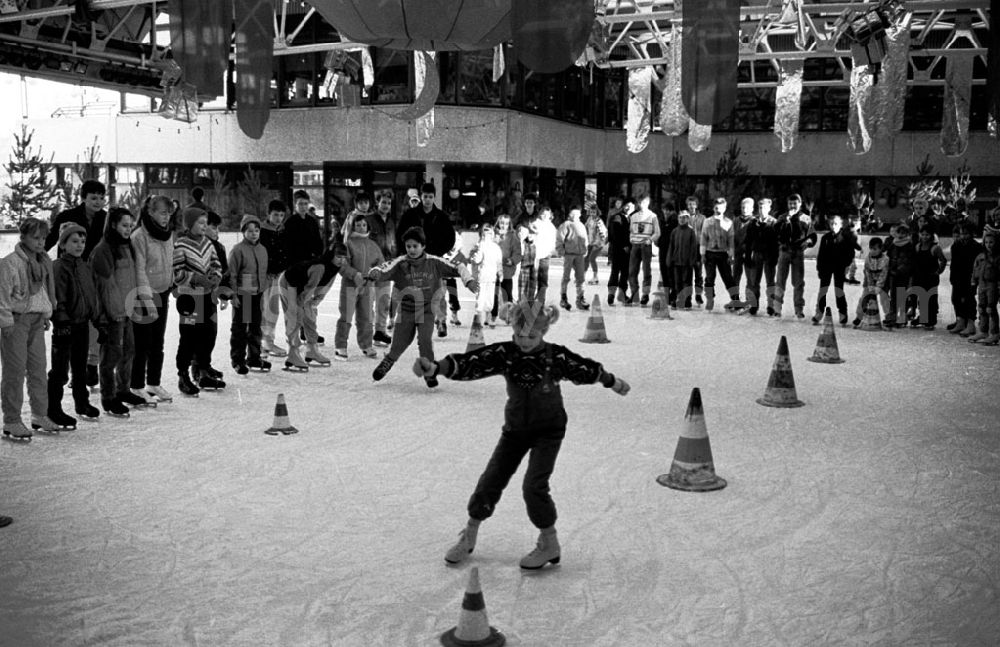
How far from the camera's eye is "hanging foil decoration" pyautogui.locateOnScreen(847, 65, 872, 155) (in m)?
14.0

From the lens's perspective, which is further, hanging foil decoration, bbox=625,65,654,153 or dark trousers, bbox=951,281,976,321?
hanging foil decoration, bbox=625,65,654,153

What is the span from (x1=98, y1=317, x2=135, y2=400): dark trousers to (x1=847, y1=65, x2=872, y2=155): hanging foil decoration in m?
11.0

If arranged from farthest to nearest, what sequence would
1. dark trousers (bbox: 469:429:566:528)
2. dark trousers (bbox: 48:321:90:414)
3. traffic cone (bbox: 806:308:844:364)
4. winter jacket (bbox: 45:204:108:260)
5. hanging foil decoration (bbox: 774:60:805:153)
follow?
hanging foil decoration (bbox: 774:60:805:153) < traffic cone (bbox: 806:308:844:364) < winter jacket (bbox: 45:204:108:260) < dark trousers (bbox: 48:321:90:414) < dark trousers (bbox: 469:429:566:528)

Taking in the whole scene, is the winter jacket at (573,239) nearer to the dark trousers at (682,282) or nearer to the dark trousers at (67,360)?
the dark trousers at (682,282)

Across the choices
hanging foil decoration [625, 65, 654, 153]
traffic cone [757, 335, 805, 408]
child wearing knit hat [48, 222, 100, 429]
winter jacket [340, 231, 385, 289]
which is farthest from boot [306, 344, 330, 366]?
hanging foil decoration [625, 65, 654, 153]

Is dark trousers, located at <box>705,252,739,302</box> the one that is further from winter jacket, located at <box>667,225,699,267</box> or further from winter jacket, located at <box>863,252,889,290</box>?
winter jacket, located at <box>863,252,889,290</box>

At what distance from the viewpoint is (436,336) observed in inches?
493

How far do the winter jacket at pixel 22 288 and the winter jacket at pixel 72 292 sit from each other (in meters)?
0.14

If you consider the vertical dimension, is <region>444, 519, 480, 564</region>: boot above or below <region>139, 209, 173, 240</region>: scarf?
below

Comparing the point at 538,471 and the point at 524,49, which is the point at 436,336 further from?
the point at 538,471

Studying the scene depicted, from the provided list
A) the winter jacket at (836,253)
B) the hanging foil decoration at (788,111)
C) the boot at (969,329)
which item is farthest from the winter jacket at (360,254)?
the hanging foil decoration at (788,111)

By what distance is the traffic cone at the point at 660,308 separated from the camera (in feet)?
48.0

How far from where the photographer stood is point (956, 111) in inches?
531

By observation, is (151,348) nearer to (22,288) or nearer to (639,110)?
(22,288)
